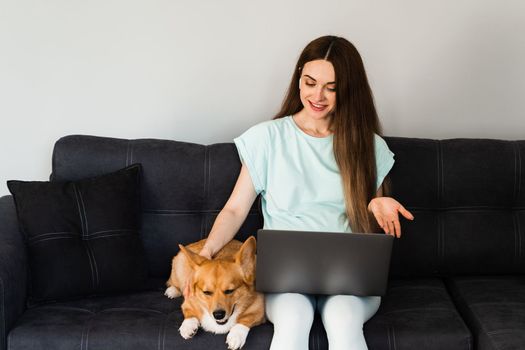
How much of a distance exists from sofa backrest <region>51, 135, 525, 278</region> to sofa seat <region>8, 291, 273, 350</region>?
1.39 feet

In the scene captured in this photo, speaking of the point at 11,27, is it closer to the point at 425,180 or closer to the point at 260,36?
the point at 260,36

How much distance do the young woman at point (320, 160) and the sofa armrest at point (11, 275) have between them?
1.99ft

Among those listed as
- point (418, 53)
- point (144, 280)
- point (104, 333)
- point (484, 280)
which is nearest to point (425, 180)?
point (484, 280)

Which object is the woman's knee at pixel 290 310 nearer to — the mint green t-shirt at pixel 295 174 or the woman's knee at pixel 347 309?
the woman's knee at pixel 347 309

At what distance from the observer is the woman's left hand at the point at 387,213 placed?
6.72ft

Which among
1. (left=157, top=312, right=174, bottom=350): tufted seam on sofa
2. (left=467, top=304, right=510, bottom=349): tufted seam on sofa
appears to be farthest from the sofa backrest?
(left=157, top=312, right=174, bottom=350): tufted seam on sofa

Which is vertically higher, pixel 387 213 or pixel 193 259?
pixel 387 213

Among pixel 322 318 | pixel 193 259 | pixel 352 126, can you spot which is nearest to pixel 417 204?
pixel 352 126

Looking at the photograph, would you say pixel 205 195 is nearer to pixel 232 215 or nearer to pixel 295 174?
pixel 232 215

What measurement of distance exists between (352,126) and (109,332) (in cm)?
106

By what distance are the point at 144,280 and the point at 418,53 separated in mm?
1512

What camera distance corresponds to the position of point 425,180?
2.53 meters

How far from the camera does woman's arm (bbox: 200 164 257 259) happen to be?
7.16 ft

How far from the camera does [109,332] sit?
2012mm
